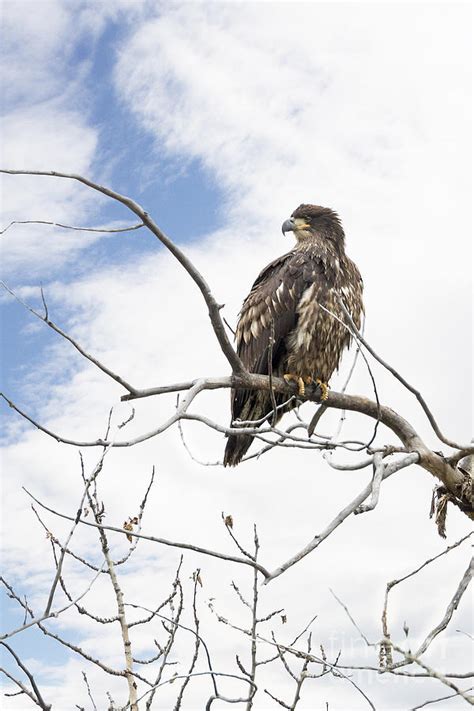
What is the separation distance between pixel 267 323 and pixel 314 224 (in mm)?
1402

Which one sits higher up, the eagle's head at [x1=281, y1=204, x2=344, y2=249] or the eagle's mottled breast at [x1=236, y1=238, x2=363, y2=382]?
the eagle's head at [x1=281, y1=204, x2=344, y2=249]

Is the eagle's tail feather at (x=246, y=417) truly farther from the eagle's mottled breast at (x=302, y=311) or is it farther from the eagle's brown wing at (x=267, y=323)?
the eagle's mottled breast at (x=302, y=311)

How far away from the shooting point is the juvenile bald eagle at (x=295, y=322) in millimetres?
6352

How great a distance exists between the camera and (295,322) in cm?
644

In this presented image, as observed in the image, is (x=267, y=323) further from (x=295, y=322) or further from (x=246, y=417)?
(x=246, y=417)

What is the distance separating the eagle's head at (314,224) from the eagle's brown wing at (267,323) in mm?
593

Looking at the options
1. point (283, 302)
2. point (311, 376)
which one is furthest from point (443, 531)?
point (283, 302)

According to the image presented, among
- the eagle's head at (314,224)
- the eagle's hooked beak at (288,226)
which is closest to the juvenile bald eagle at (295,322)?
the eagle's head at (314,224)

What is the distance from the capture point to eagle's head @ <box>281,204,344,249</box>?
24.1 feet

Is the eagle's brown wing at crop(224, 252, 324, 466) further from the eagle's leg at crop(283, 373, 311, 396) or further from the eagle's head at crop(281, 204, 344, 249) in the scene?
the eagle's head at crop(281, 204, 344, 249)

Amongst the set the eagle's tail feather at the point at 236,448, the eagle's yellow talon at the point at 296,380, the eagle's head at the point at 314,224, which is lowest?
the eagle's tail feather at the point at 236,448

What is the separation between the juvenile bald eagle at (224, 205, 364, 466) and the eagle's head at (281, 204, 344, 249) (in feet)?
0.76

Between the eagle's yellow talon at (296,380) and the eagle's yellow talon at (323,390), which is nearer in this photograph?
the eagle's yellow talon at (323,390)

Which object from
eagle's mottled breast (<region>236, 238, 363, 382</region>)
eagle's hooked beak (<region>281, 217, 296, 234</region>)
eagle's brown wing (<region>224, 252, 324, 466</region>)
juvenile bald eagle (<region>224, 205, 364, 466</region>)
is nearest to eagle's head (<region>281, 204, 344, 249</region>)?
eagle's hooked beak (<region>281, 217, 296, 234</region>)
